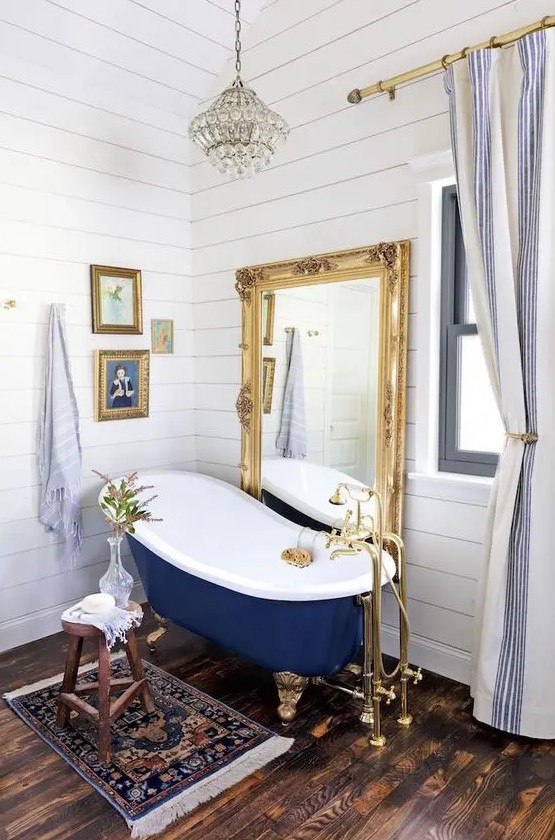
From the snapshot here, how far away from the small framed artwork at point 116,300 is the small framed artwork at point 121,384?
5.2 inches

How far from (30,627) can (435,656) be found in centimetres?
193

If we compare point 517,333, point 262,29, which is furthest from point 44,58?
point 517,333

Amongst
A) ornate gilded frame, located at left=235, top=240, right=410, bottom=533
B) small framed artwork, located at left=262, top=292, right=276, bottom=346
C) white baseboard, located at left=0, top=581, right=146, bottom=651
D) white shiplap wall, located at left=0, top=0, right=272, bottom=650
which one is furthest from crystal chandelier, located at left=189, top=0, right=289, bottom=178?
white baseboard, located at left=0, top=581, right=146, bottom=651

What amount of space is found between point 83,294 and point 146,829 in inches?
94.0

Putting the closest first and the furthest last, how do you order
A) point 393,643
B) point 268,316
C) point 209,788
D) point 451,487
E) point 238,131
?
1. point 209,788
2. point 238,131
3. point 451,487
4. point 393,643
5. point 268,316

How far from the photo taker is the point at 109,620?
217 cm

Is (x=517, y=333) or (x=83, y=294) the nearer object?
(x=517, y=333)

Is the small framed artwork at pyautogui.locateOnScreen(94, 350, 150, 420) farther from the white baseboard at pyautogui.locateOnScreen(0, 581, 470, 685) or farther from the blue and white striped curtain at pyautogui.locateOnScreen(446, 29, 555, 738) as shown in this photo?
the blue and white striped curtain at pyautogui.locateOnScreen(446, 29, 555, 738)

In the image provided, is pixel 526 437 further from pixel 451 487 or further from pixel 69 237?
pixel 69 237

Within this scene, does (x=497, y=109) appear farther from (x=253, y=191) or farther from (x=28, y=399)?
(x=28, y=399)

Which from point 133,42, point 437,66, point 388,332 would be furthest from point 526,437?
point 133,42

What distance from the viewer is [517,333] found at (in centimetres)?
218

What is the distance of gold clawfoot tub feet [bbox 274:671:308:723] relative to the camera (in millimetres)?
2326

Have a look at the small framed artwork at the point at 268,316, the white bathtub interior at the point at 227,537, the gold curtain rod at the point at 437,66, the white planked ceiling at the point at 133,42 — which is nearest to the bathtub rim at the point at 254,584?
the white bathtub interior at the point at 227,537
